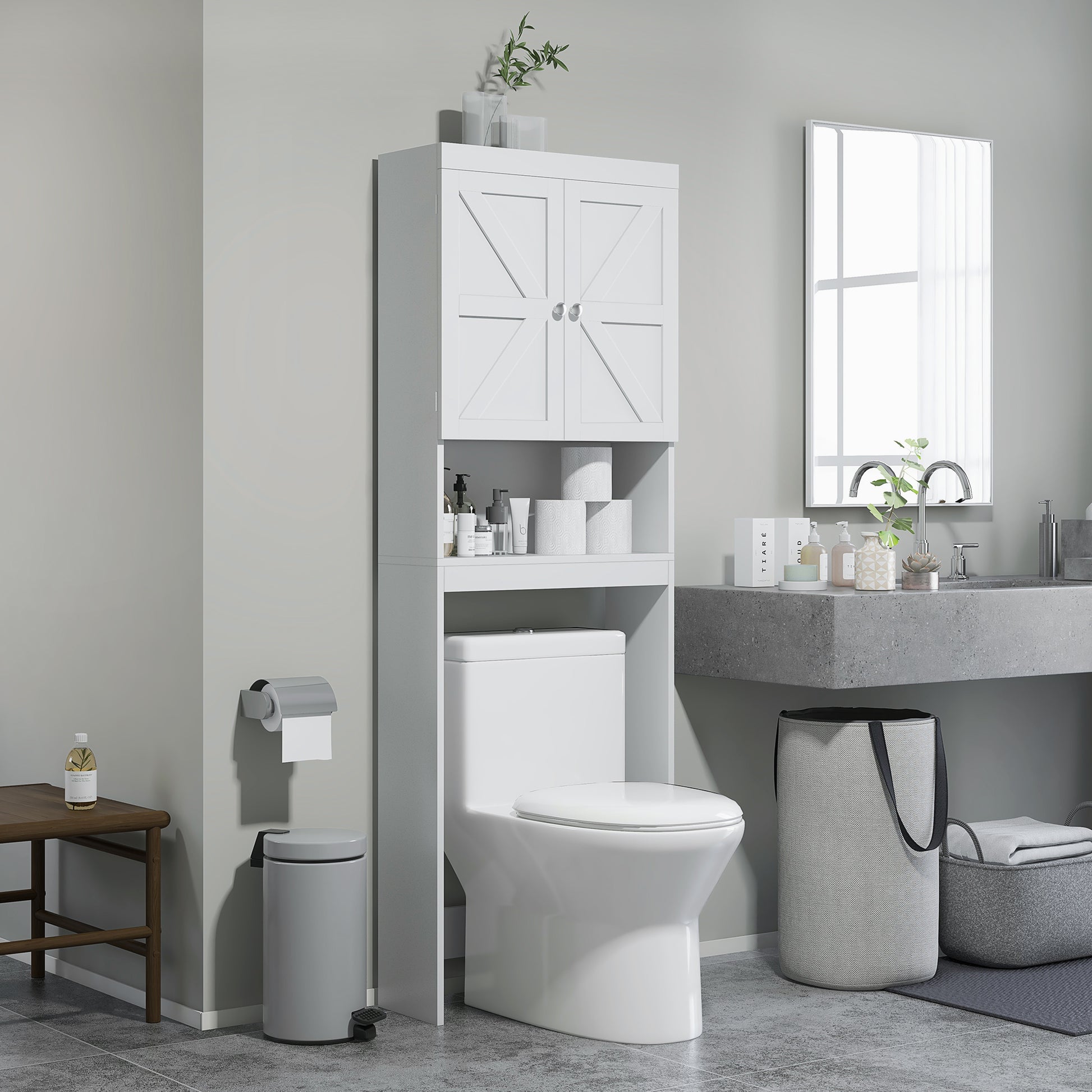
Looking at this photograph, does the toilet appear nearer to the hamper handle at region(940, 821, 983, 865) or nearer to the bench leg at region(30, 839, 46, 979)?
the hamper handle at region(940, 821, 983, 865)

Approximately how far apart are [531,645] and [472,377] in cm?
59

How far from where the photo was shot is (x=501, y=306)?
10.8 ft

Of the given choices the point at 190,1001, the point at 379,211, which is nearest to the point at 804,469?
the point at 379,211

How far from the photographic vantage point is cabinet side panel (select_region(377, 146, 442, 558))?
3.27 metres

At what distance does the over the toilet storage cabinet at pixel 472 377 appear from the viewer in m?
3.27

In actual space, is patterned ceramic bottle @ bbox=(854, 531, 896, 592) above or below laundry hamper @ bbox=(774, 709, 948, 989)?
above

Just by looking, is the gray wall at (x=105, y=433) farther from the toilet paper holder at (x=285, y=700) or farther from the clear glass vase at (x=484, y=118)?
the clear glass vase at (x=484, y=118)

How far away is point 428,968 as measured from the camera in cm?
330

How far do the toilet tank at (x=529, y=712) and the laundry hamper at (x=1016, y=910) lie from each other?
0.88m

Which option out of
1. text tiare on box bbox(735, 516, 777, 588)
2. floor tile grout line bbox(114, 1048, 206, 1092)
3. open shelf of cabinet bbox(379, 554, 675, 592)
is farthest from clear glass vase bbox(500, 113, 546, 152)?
floor tile grout line bbox(114, 1048, 206, 1092)

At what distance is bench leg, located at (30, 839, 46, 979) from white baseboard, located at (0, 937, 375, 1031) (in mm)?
52

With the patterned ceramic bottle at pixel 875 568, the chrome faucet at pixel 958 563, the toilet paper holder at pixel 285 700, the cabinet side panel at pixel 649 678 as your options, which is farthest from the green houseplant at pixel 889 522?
the toilet paper holder at pixel 285 700

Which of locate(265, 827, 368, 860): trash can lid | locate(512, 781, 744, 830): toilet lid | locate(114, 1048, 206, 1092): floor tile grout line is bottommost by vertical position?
locate(114, 1048, 206, 1092): floor tile grout line

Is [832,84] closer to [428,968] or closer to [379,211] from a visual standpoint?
[379,211]
